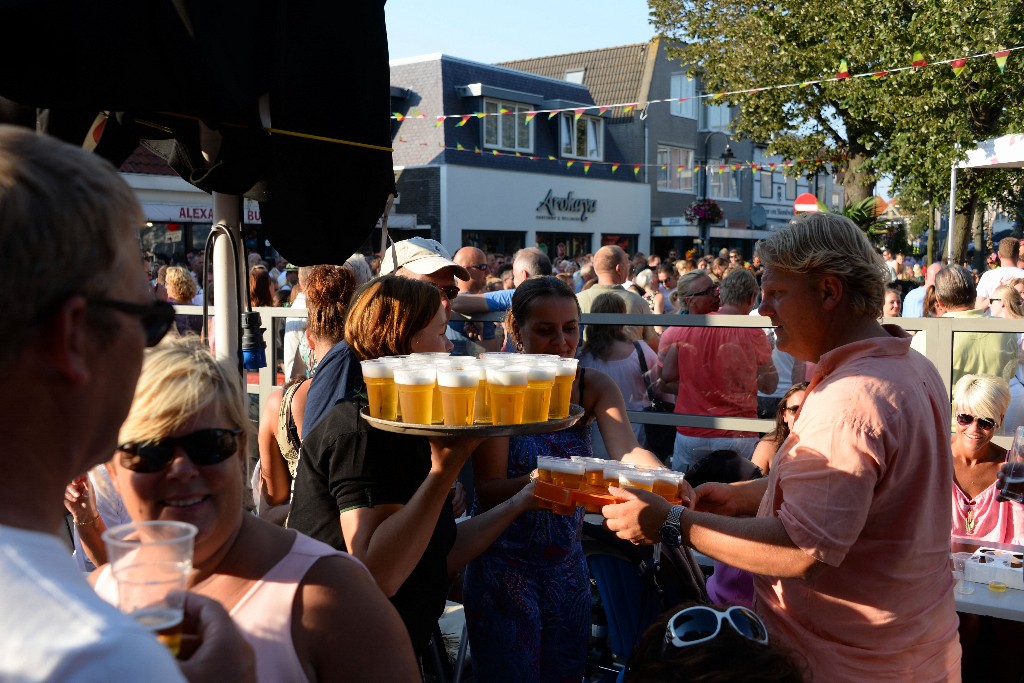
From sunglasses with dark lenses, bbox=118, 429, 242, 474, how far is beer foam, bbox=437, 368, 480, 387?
0.64 metres

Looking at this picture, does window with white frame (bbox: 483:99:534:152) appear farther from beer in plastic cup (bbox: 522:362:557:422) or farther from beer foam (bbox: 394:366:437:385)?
beer foam (bbox: 394:366:437:385)

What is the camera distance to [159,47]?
226 centimetres

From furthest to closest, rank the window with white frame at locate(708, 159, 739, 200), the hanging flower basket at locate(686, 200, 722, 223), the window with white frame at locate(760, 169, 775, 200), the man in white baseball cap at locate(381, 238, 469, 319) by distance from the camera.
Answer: the window with white frame at locate(760, 169, 775, 200) < the window with white frame at locate(708, 159, 739, 200) < the hanging flower basket at locate(686, 200, 722, 223) < the man in white baseball cap at locate(381, 238, 469, 319)

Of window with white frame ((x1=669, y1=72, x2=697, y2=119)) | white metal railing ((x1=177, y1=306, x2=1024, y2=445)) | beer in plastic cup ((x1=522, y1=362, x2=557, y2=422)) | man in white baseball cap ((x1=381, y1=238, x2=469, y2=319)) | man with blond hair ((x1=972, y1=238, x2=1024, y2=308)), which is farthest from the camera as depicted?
window with white frame ((x1=669, y1=72, x2=697, y2=119))

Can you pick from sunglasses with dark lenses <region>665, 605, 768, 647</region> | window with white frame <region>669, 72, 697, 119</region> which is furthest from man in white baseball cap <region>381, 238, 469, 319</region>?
window with white frame <region>669, 72, 697, 119</region>

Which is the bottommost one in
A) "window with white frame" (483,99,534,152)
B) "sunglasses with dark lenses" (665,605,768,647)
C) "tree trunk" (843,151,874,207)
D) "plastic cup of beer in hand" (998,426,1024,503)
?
"plastic cup of beer in hand" (998,426,1024,503)

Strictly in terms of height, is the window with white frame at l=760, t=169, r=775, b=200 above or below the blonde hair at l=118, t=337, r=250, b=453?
above

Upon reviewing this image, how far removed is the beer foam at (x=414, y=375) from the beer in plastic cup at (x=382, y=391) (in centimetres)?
5

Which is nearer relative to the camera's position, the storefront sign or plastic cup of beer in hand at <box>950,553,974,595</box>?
plastic cup of beer in hand at <box>950,553,974,595</box>

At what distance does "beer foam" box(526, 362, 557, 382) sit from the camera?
7.68 ft

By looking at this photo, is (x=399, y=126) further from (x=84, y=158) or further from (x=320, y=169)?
(x=84, y=158)

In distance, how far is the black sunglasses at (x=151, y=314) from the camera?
37.6 inches

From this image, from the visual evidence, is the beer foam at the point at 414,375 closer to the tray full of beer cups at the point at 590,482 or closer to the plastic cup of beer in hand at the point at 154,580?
the tray full of beer cups at the point at 590,482

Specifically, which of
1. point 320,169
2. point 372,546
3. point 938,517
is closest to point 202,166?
point 320,169
